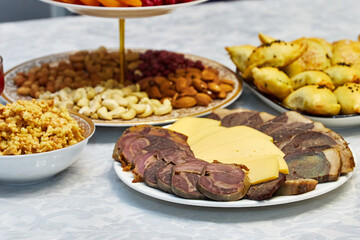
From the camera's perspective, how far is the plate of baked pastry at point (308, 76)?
147 centimetres

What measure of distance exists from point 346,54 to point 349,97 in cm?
30

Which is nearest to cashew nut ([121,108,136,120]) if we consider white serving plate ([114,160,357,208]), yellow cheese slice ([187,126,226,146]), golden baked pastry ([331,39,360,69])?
yellow cheese slice ([187,126,226,146])

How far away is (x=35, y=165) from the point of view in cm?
111

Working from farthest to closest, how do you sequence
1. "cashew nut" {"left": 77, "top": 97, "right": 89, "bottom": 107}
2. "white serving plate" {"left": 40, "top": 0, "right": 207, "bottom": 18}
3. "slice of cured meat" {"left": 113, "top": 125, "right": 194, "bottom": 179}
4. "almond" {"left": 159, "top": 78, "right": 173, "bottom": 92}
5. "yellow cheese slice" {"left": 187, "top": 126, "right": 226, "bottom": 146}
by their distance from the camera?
"almond" {"left": 159, "top": 78, "right": 173, "bottom": 92}
"cashew nut" {"left": 77, "top": 97, "right": 89, "bottom": 107}
"white serving plate" {"left": 40, "top": 0, "right": 207, "bottom": 18}
"yellow cheese slice" {"left": 187, "top": 126, "right": 226, "bottom": 146}
"slice of cured meat" {"left": 113, "top": 125, "right": 194, "bottom": 179}

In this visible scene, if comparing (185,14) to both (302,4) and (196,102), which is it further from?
(196,102)

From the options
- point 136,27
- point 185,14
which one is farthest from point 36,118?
point 185,14

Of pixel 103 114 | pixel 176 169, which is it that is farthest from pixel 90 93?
pixel 176 169

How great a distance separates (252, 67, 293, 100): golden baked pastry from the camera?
1568mm

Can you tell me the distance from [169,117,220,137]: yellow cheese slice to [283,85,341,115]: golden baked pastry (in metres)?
0.27

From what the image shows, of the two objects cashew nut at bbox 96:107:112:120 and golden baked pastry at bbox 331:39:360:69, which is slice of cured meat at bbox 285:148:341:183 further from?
golden baked pastry at bbox 331:39:360:69

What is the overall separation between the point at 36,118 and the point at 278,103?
2.35ft

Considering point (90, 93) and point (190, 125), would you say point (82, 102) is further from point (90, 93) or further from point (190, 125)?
point (190, 125)

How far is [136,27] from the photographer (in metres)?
2.59

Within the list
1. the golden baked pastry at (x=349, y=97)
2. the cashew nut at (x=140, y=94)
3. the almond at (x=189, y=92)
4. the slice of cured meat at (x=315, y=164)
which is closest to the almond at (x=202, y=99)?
the almond at (x=189, y=92)
